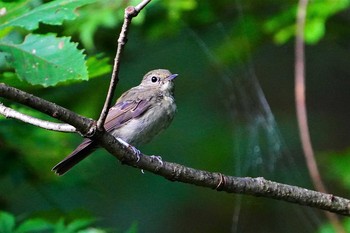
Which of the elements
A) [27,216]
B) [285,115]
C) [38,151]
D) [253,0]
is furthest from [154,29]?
[285,115]

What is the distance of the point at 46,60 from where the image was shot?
363 centimetres

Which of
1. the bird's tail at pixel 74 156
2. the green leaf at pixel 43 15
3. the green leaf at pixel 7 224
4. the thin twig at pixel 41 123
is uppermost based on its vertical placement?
the green leaf at pixel 43 15

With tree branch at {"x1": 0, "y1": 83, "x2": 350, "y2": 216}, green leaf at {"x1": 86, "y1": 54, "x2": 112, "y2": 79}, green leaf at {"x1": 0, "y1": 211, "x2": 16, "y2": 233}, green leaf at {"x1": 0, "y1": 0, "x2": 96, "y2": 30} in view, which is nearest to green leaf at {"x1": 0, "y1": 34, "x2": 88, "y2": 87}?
green leaf at {"x1": 0, "y1": 0, "x2": 96, "y2": 30}

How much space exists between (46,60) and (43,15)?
232mm

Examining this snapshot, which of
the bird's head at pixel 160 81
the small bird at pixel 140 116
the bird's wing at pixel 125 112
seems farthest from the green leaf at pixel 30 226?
the bird's head at pixel 160 81

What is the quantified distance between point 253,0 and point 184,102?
6.00ft

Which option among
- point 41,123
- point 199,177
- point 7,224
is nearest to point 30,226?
point 7,224

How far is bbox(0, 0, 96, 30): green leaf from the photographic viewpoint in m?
3.62

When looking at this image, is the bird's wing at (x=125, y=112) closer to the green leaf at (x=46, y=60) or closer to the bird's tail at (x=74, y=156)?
the bird's tail at (x=74, y=156)

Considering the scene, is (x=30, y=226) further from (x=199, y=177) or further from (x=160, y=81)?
(x=160, y=81)

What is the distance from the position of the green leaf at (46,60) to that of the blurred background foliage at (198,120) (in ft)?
0.34

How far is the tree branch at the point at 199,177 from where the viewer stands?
2.70m

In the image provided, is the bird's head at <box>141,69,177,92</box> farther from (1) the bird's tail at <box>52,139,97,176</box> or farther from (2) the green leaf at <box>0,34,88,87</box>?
(2) the green leaf at <box>0,34,88,87</box>

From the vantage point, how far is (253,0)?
600 centimetres
